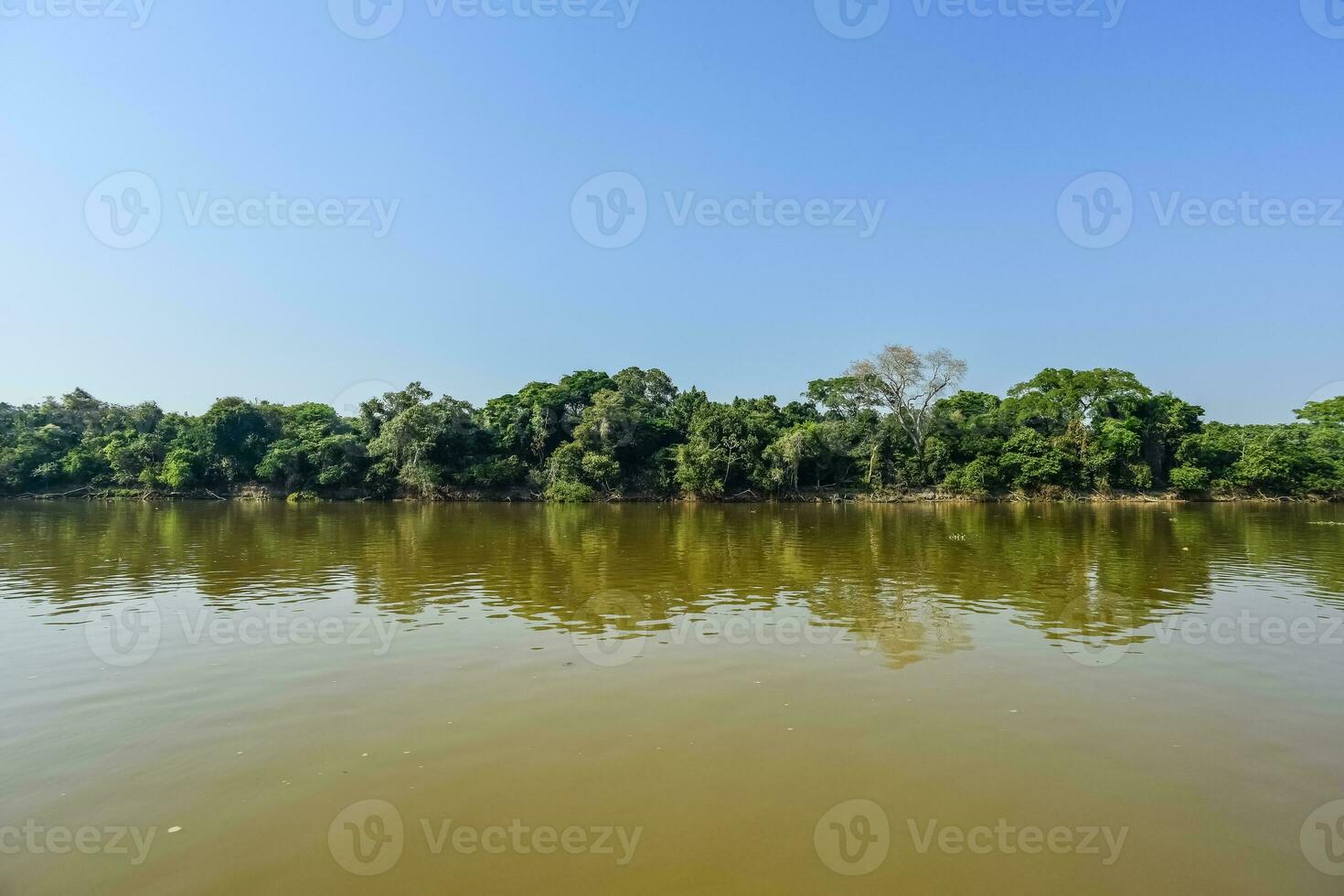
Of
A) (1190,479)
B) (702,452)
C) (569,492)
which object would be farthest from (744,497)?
(1190,479)

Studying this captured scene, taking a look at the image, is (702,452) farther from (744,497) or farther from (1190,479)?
(1190,479)

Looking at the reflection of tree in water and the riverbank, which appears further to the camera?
the riverbank

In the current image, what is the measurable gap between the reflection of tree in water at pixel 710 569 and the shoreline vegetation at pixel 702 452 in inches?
920

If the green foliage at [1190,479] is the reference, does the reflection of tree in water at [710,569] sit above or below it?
below

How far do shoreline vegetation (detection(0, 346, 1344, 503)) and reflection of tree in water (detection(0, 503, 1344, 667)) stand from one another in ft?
76.6

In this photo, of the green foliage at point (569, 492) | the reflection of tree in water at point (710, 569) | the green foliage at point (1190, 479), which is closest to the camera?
the reflection of tree in water at point (710, 569)

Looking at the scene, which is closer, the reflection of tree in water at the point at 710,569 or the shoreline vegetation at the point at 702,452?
the reflection of tree in water at the point at 710,569

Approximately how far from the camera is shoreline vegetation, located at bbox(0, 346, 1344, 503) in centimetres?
5147

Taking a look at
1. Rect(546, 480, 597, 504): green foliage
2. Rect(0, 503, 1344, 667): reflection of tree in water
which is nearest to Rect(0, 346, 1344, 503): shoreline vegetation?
Rect(546, 480, 597, 504): green foliage

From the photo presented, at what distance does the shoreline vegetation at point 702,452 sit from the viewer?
51.5m

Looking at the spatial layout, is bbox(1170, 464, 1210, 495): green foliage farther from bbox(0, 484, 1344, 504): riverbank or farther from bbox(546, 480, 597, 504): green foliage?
bbox(546, 480, 597, 504): green foliage

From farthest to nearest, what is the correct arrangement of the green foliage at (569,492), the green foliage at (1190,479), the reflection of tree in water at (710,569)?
the green foliage at (1190,479), the green foliage at (569,492), the reflection of tree in water at (710,569)

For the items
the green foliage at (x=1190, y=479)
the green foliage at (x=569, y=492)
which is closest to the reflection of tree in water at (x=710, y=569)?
the green foliage at (x=569, y=492)

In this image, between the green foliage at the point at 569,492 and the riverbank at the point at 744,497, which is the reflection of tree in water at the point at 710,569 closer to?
the green foliage at the point at 569,492
